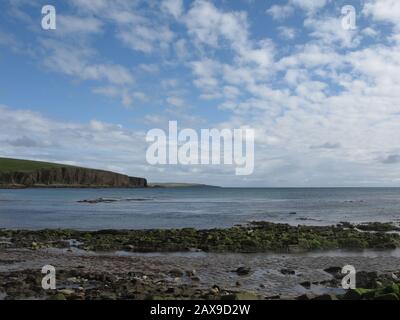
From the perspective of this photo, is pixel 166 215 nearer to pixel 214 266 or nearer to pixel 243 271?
pixel 214 266

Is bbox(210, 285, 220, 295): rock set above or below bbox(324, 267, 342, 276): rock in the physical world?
above

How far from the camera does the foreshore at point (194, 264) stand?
1838 cm

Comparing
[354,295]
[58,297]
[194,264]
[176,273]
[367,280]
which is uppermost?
[354,295]

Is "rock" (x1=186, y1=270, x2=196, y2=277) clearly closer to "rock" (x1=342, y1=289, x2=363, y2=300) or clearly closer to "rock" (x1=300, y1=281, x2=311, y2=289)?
"rock" (x1=300, y1=281, x2=311, y2=289)

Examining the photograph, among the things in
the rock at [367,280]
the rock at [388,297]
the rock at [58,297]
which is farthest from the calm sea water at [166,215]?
the rock at [388,297]

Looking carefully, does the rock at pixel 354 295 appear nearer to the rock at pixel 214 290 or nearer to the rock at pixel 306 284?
the rock at pixel 306 284

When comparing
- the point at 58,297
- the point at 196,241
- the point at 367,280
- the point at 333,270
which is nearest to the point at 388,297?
the point at 367,280

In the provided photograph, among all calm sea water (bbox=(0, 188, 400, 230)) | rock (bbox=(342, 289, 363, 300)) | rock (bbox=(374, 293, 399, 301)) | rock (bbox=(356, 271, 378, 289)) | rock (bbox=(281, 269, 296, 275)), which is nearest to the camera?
rock (bbox=(374, 293, 399, 301))

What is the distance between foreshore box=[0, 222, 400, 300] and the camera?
18375mm

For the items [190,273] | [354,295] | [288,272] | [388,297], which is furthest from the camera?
[288,272]

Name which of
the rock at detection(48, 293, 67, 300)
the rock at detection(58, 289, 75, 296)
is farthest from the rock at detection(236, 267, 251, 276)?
the rock at detection(48, 293, 67, 300)

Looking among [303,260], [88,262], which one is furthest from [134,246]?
[303,260]

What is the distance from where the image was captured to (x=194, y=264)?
85.3 feet
